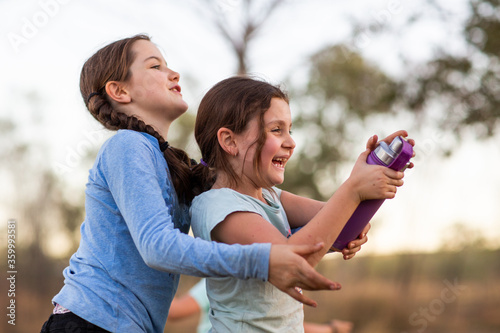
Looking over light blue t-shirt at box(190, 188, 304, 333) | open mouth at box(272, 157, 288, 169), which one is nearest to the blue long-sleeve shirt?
light blue t-shirt at box(190, 188, 304, 333)

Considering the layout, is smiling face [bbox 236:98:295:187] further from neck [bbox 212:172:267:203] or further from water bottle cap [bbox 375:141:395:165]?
water bottle cap [bbox 375:141:395:165]

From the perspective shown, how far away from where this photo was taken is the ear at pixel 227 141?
1909mm

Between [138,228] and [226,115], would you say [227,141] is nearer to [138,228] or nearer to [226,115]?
[226,115]

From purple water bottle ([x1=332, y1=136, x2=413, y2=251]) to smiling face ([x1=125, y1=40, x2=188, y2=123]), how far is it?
2.61ft

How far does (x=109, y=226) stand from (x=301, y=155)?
354 inches

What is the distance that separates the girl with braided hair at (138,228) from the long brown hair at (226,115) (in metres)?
0.09

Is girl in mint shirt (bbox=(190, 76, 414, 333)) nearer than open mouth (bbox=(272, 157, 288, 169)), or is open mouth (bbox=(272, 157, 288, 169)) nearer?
girl in mint shirt (bbox=(190, 76, 414, 333))

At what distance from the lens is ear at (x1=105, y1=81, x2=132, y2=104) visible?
2054 mm

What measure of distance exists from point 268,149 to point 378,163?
385mm

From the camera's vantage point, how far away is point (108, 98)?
209cm

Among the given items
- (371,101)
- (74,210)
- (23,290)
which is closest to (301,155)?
(371,101)

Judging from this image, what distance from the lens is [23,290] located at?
10.3 metres

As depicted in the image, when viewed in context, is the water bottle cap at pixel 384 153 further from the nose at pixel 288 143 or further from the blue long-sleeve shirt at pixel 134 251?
the blue long-sleeve shirt at pixel 134 251

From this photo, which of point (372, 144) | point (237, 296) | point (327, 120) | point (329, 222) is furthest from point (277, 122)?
point (327, 120)
